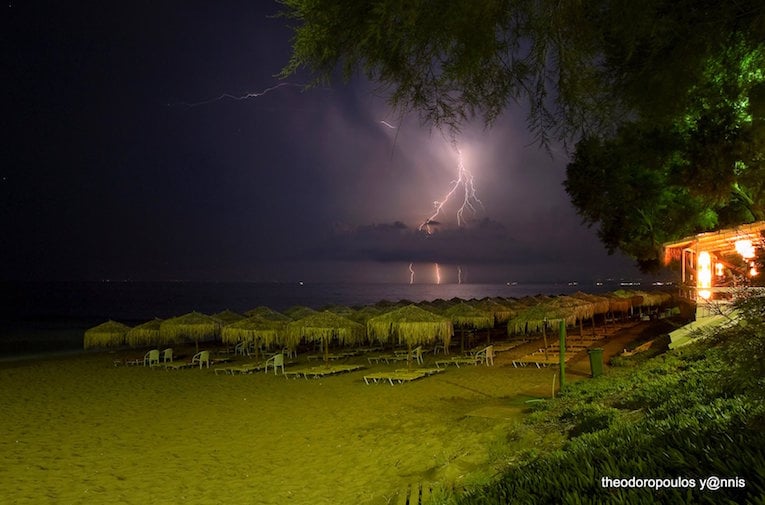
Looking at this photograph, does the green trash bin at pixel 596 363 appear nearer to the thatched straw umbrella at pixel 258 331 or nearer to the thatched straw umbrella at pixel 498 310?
the thatched straw umbrella at pixel 498 310

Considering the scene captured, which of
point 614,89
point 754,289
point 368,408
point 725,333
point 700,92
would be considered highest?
point 700,92

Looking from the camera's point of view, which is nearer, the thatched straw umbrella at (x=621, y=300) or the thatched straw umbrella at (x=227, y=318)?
the thatched straw umbrella at (x=227, y=318)

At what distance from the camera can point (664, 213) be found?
655 inches

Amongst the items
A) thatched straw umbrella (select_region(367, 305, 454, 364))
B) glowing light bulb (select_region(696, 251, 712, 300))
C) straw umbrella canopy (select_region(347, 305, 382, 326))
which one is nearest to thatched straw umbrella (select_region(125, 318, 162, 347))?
straw umbrella canopy (select_region(347, 305, 382, 326))

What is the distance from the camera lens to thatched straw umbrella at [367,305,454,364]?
565 inches

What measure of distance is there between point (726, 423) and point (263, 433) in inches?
277

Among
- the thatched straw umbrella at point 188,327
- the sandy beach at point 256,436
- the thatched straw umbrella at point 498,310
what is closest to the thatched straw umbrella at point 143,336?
the thatched straw umbrella at point 188,327

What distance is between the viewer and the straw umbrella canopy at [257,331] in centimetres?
1622

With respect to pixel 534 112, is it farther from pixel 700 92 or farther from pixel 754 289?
pixel 700 92

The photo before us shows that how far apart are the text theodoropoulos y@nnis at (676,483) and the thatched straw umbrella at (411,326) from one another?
11576 millimetres

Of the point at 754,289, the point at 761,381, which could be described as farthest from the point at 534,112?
the point at 761,381

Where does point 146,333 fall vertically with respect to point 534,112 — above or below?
below

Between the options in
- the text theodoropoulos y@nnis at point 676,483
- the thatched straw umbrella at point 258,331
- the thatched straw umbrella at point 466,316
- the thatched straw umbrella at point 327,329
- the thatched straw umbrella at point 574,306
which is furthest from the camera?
the thatched straw umbrella at point 466,316

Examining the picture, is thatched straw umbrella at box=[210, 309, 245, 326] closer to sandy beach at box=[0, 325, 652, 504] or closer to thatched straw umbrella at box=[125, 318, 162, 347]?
thatched straw umbrella at box=[125, 318, 162, 347]
